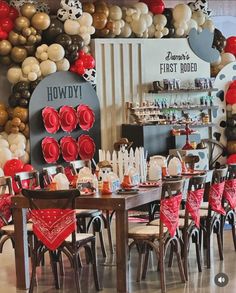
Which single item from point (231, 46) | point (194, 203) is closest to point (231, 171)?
point (194, 203)

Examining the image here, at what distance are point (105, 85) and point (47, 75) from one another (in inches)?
45.7

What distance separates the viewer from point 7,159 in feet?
30.4

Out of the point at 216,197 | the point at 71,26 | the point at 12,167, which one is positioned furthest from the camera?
the point at 71,26

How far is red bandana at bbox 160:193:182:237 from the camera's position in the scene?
5.86 m

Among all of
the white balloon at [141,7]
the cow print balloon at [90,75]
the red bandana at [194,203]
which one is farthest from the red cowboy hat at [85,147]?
the red bandana at [194,203]

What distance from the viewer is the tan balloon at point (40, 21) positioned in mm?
9664

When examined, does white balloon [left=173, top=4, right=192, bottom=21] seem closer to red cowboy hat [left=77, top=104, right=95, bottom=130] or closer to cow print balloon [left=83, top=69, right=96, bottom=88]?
cow print balloon [left=83, top=69, right=96, bottom=88]

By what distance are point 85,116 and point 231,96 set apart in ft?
9.38

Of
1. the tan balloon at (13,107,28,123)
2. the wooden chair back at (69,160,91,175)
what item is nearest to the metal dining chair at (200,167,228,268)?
the wooden chair back at (69,160,91,175)

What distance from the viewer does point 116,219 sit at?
5.69 m

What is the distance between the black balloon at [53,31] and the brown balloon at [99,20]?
592 millimetres

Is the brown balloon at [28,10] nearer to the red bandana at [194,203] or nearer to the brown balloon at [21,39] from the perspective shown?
the brown balloon at [21,39]

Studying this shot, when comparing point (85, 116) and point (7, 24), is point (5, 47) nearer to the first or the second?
point (7, 24)

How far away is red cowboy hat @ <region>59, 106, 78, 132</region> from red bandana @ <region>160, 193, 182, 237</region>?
172 inches
